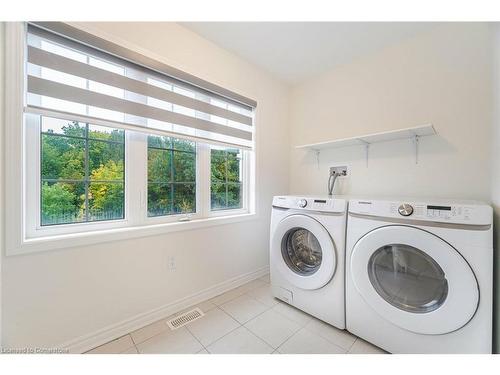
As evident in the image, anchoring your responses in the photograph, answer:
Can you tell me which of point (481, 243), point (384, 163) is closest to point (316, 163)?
point (384, 163)

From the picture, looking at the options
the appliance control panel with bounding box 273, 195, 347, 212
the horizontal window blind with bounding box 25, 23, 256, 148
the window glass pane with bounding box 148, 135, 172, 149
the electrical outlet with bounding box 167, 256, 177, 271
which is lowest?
the electrical outlet with bounding box 167, 256, 177, 271

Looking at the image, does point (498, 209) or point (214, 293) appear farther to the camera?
point (214, 293)

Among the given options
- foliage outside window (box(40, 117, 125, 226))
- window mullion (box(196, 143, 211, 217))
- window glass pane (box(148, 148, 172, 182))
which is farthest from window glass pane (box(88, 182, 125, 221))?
window mullion (box(196, 143, 211, 217))

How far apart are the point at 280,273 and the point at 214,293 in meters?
0.65

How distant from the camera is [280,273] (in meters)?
1.64

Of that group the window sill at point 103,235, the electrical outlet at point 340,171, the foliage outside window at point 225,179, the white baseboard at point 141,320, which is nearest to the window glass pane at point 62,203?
the window sill at point 103,235

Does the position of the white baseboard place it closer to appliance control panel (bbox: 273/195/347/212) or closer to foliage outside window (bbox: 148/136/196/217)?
foliage outside window (bbox: 148/136/196/217)

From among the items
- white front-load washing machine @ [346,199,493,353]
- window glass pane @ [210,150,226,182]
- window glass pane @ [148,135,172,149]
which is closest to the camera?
white front-load washing machine @ [346,199,493,353]

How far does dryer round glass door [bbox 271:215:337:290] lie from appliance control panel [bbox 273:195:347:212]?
0.08 meters

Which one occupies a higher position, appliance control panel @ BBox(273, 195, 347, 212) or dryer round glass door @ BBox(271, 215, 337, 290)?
appliance control panel @ BBox(273, 195, 347, 212)

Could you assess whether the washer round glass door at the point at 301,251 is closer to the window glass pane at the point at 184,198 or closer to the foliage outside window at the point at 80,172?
the window glass pane at the point at 184,198

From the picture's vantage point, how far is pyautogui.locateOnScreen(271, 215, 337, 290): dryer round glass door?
1.35m

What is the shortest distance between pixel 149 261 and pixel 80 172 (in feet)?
2.44

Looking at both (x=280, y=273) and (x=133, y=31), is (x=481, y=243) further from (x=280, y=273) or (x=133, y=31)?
(x=133, y=31)
